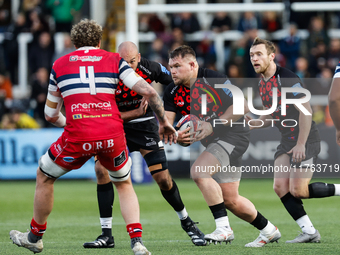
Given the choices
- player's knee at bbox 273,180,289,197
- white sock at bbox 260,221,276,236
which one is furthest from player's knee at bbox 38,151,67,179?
player's knee at bbox 273,180,289,197

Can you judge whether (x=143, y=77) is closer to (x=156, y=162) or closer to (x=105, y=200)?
(x=156, y=162)

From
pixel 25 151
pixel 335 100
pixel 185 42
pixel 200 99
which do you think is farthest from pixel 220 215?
pixel 185 42

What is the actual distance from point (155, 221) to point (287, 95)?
334 cm

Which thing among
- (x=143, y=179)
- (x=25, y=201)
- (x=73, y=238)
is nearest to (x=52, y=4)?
(x=143, y=179)

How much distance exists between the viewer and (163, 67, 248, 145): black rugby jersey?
270 inches

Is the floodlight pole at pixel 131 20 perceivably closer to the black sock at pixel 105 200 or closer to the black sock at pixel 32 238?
the black sock at pixel 105 200

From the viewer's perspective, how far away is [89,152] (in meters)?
5.63

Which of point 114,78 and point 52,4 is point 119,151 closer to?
point 114,78

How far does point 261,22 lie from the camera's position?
57.0ft

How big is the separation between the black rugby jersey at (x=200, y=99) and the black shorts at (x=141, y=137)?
0.58 metres

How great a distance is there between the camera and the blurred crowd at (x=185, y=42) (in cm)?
1583

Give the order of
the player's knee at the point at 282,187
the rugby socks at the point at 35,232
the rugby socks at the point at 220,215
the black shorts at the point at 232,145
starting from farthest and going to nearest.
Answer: the player's knee at the point at 282,187, the black shorts at the point at 232,145, the rugby socks at the point at 220,215, the rugby socks at the point at 35,232

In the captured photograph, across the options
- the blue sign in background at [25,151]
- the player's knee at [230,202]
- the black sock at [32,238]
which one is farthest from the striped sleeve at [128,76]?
the blue sign in background at [25,151]

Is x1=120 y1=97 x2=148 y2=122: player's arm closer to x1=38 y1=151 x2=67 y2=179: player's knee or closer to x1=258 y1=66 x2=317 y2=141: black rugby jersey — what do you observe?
x1=38 y1=151 x2=67 y2=179: player's knee
